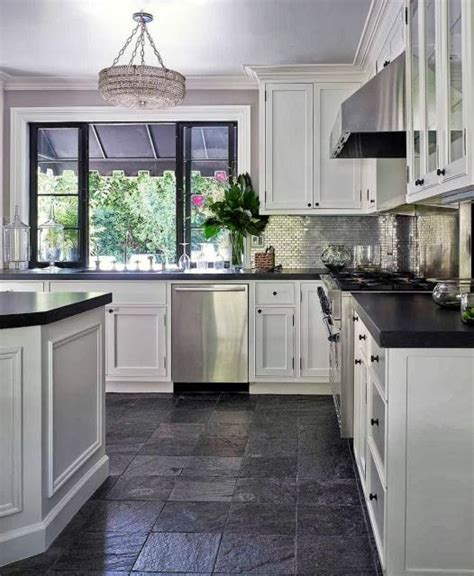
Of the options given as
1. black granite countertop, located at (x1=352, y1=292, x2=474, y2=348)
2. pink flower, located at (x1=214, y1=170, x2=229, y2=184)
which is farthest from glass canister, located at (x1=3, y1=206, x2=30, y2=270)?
black granite countertop, located at (x1=352, y1=292, x2=474, y2=348)

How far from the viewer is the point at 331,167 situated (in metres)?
5.00

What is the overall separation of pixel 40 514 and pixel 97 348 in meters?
0.83

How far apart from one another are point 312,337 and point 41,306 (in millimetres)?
2735

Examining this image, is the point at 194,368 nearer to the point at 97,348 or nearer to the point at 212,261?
the point at 212,261

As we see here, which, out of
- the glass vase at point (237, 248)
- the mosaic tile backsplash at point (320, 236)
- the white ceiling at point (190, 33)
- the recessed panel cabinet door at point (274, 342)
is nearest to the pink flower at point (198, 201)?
the glass vase at point (237, 248)

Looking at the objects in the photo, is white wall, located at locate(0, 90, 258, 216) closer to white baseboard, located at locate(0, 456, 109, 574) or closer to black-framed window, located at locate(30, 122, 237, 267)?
black-framed window, located at locate(30, 122, 237, 267)

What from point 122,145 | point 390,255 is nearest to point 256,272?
point 390,255

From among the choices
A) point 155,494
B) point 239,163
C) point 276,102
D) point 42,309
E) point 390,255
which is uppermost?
point 276,102

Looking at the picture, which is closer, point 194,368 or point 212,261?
point 194,368

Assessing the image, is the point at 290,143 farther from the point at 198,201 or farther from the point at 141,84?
the point at 141,84

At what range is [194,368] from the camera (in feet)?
15.9

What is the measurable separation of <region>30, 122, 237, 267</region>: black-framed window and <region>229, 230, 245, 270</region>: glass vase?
0.35 meters

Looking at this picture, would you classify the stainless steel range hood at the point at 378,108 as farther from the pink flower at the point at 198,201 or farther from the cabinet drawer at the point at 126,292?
the pink flower at the point at 198,201

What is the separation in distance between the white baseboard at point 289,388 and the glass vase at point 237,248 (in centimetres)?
105
